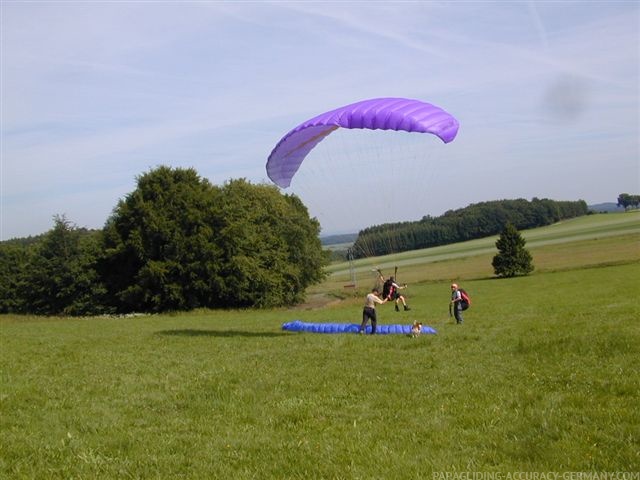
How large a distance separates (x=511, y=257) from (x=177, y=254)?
39.2m

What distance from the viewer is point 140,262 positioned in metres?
51.4

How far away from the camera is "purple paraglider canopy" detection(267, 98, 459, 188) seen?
572 inches

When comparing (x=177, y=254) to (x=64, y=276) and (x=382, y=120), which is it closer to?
(x=64, y=276)

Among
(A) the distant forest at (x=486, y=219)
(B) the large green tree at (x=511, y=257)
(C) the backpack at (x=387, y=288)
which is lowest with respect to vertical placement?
(B) the large green tree at (x=511, y=257)

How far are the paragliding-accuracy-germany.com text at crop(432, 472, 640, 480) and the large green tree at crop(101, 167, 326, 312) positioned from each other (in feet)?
141

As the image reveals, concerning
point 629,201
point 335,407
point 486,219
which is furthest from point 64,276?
point 629,201

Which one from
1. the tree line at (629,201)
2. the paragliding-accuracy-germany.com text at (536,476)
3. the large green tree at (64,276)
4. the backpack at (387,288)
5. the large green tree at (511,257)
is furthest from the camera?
the tree line at (629,201)

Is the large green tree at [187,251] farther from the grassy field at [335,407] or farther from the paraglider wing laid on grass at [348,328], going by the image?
the grassy field at [335,407]

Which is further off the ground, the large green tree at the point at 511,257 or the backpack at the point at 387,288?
the backpack at the point at 387,288

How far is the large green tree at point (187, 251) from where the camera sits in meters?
48.5

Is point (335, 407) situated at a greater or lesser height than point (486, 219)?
lesser

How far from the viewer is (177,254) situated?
4875 cm

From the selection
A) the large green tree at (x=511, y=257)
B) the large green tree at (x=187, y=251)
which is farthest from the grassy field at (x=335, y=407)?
the large green tree at (x=511, y=257)

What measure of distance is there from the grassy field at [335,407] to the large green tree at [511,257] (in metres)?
52.9
